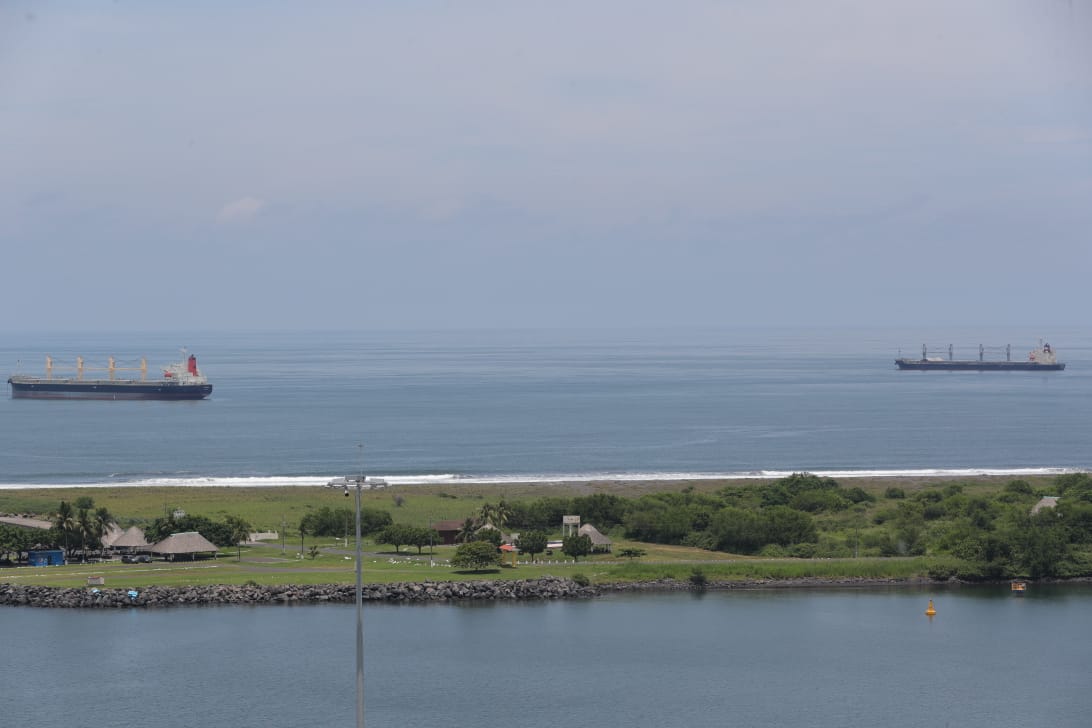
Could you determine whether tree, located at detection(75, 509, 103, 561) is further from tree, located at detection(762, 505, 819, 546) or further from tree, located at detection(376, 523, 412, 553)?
tree, located at detection(762, 505, 819, 546)

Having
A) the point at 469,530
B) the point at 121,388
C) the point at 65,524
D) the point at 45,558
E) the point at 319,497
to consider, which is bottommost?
the point at 45,558

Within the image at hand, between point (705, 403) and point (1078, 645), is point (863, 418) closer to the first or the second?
point (705, 403)

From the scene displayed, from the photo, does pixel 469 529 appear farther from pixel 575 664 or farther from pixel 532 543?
pixel 575 664

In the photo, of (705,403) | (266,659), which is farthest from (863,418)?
(266,659)

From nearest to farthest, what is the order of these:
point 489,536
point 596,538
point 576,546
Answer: point 489,536, point 576,546, point 596,538

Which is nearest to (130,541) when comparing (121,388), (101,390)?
(121,388)

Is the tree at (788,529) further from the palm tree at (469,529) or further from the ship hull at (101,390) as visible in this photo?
the ship hull at (101,390)
